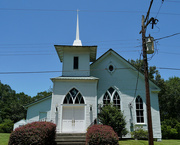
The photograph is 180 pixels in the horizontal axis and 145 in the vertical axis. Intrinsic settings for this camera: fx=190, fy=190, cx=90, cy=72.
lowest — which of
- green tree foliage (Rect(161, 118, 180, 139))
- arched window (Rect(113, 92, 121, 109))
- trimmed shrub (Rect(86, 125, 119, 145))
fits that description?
green tree foliage (Rect(161, 118, 180, 139))

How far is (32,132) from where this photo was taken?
10414 millimetres

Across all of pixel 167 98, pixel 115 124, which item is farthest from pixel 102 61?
pixel 167 98

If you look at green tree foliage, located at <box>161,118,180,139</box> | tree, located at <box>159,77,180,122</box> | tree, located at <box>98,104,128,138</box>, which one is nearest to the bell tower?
tree, located at <box>98,104,128,138</box>

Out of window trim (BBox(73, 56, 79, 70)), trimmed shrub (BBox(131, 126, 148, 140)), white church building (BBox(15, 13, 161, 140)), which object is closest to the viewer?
white church building (BBox(15, 13, 161, 140))

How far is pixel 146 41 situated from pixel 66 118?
29.6 feet

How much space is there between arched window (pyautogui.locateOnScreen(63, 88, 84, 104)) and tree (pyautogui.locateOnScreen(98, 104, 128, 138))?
2.07 metres

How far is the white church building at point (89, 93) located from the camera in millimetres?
15812

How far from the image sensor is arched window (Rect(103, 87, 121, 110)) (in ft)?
59.4

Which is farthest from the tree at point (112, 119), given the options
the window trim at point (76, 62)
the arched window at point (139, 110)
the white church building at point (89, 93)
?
the window trim at point (76, 62)

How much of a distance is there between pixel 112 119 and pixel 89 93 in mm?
2886

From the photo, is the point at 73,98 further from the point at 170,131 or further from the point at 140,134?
the point at 170,131

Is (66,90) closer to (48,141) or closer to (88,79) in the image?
(88,79)

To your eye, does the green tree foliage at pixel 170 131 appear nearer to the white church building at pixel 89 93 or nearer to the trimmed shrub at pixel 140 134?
the white church building at pixel 89 93

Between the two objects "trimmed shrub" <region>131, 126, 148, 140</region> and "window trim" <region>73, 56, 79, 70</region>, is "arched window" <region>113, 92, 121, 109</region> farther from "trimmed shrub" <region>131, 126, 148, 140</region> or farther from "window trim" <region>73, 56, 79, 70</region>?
"window trim" <region>73, 56, 79, 70</region>
